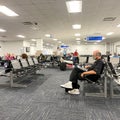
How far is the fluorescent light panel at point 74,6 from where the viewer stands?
176 inches

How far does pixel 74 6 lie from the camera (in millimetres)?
4895

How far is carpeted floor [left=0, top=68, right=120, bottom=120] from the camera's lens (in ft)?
8.42

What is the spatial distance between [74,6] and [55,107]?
3.46 meters

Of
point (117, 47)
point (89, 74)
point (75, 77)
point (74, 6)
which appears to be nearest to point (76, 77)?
point (75, 77)

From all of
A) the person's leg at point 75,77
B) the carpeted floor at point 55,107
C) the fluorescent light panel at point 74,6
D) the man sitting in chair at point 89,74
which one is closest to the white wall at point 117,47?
the fluorescent light panel at point 74,6

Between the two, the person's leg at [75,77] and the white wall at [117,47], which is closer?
the person's leg at [75,77]

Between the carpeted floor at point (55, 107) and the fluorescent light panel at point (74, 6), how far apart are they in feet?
9.19

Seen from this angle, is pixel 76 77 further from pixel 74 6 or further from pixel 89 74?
pixel 74 6

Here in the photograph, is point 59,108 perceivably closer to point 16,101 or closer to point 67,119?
point 67,119

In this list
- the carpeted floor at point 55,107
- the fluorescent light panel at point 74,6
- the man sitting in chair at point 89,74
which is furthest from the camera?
the fluorescent light panel at point 74,6

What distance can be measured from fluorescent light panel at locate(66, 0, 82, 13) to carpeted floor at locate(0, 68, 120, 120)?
280 centimetres

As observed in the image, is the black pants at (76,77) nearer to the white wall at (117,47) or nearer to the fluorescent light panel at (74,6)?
the fluorescent light panel at (74,6)

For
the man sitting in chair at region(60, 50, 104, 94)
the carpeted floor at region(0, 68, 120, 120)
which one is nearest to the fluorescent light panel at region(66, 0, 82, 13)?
the man sitting in chair at region(60, 50, 104, 94)

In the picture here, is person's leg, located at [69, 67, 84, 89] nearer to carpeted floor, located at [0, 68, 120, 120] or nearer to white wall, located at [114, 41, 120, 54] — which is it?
carpeted floor, located at [0, 68, 120, 120]
